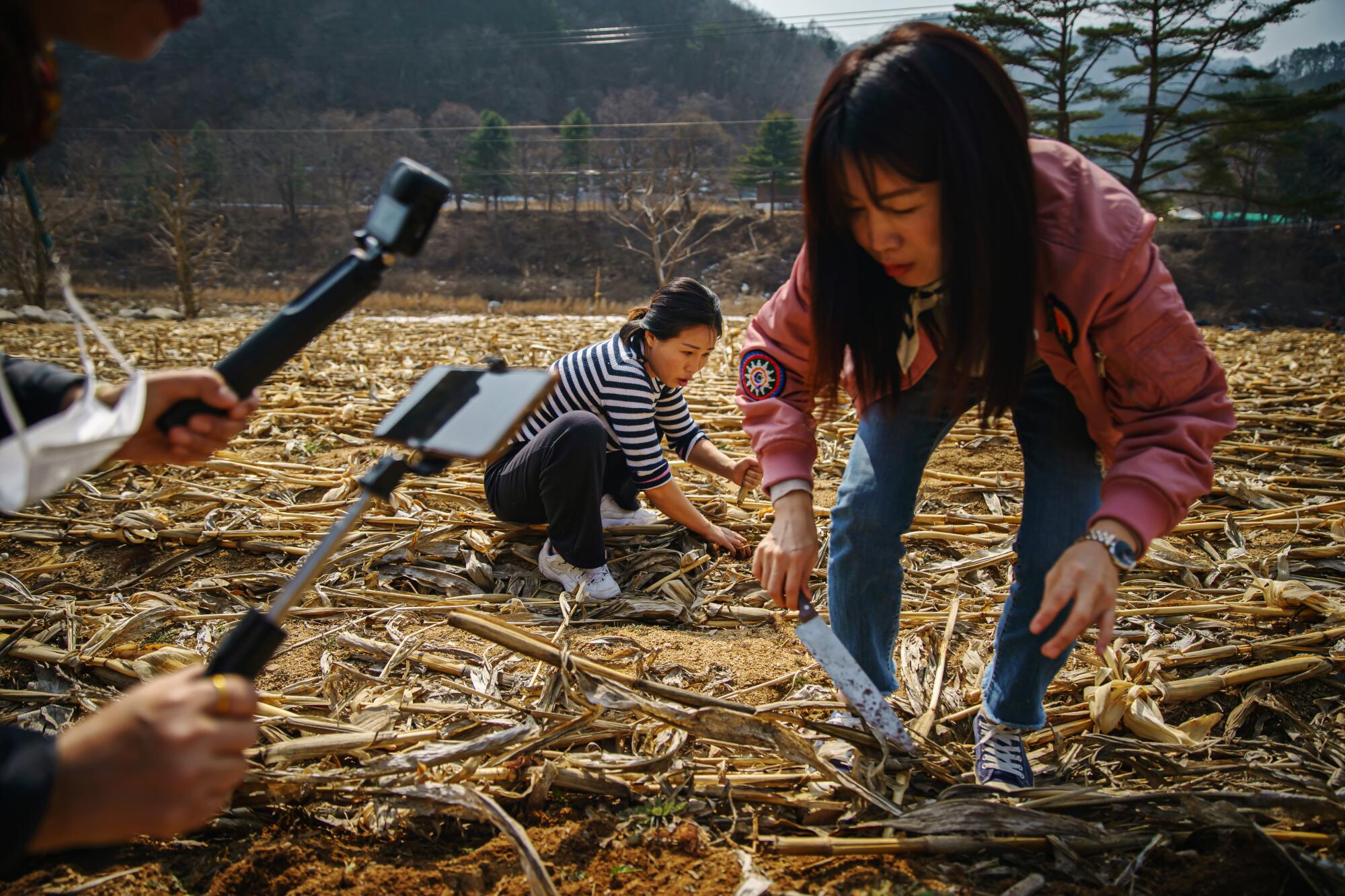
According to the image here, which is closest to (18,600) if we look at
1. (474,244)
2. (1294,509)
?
(1294,509)

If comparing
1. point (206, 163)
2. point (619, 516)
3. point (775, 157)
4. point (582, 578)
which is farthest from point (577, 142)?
point (582, 578)

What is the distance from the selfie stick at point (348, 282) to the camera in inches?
48.3

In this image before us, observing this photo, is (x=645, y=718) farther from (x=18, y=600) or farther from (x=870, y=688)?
(x=18, y=600)

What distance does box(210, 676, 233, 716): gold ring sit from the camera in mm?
926

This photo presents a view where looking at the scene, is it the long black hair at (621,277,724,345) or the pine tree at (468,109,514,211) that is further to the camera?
the pine tree at (468,109,514,211)

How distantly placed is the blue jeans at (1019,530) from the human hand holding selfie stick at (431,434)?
2.85 ft

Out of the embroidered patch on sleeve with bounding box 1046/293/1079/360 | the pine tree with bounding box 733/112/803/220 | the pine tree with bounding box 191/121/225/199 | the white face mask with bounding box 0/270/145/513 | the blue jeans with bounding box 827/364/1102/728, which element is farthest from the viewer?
the pine tree with bounding box 191/121/225/199

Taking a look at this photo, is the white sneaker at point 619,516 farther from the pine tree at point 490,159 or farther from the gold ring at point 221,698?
the pine tree at point 490,159

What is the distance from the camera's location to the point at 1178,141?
3081 cm

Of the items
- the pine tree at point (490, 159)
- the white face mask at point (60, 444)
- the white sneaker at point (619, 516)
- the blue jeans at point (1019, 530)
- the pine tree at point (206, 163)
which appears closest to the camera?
the white face mask at point (60, 444)

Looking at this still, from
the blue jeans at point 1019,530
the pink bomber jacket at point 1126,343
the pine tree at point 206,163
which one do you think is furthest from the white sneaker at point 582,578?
the pine tree at point 206,163

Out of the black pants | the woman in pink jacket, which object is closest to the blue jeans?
the woman in pink jacket

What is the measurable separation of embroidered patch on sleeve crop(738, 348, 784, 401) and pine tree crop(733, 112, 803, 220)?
43291 millimetres

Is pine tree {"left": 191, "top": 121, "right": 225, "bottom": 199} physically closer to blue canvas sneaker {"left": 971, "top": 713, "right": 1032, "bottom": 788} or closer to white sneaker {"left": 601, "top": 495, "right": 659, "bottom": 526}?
white sneaker {"left": 601, "top": 495, "right": 659, "bottom": 526}
